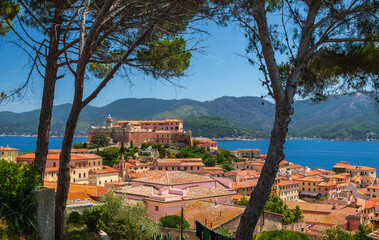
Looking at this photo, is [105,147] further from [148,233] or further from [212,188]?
[148,233]

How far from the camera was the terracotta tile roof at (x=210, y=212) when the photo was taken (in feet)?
40.0

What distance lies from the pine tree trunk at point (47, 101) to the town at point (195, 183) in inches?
121

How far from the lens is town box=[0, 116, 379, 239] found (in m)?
13.9

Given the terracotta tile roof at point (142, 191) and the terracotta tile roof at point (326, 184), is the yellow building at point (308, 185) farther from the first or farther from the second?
the terracotta tile roof at point (142, 191)

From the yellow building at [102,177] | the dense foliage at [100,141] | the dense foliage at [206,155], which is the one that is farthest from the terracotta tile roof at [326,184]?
the dense foliage at [100,141]

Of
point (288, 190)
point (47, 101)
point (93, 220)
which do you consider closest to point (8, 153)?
point (288, 190)

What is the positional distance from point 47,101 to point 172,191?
1068cm

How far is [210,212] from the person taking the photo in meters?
13.3

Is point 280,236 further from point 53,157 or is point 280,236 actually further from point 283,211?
point 53,157

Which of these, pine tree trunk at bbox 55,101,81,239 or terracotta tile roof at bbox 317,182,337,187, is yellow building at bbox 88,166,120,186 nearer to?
terracotta tile roof at bbox 317,182,337,187

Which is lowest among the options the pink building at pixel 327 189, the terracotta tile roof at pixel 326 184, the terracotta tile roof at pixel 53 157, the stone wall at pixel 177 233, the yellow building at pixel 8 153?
the pink building at pixel 327 189

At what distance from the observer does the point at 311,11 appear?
17.7 feet

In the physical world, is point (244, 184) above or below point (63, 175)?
below

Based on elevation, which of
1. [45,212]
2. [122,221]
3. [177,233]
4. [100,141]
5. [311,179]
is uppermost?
[45,212]
